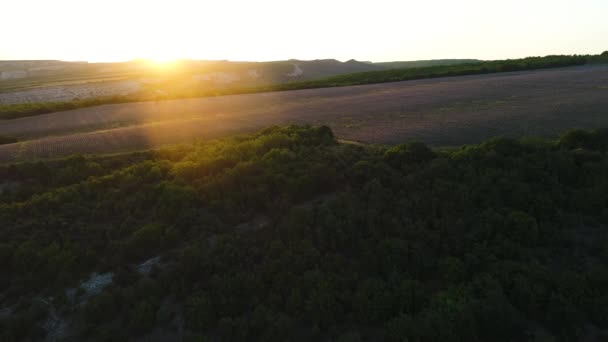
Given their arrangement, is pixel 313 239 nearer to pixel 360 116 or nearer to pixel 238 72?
pixel 360 116

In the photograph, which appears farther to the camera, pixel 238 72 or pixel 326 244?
pixel 238 72

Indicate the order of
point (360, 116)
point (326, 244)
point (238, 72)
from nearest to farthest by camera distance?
1. point (326, 244)
2. point (360, 116)
3. point (238, 72)

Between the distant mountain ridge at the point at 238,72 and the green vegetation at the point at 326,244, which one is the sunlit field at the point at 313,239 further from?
the distant mountain ridge at the point at 238,72

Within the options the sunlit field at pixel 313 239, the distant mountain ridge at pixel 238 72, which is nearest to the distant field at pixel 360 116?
the sunlit field at pixel 313 239

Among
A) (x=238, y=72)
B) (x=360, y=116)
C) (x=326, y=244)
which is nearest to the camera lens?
(x=326, y=244)

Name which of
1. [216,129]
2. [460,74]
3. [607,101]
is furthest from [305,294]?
[460,74]

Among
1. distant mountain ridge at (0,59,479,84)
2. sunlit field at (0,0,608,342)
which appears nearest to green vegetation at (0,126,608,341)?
sunlit field at (0,0,608,342)

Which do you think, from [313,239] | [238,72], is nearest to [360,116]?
[313,239]
